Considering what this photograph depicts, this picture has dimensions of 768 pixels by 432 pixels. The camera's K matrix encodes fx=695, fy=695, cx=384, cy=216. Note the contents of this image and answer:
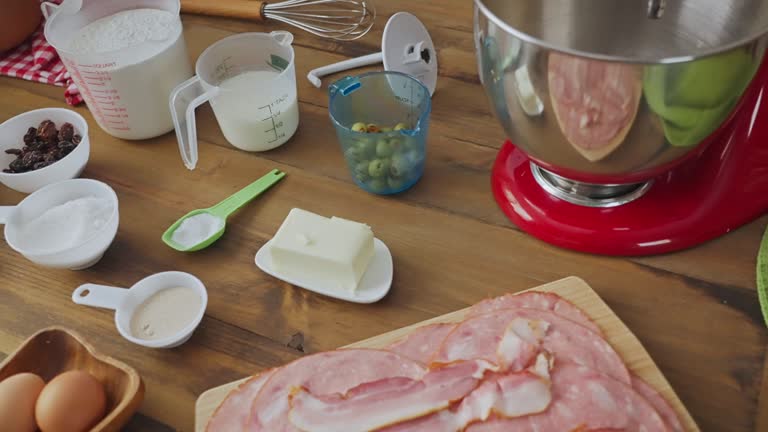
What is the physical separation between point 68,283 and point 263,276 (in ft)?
0.91

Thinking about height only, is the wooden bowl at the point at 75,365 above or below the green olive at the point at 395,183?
below

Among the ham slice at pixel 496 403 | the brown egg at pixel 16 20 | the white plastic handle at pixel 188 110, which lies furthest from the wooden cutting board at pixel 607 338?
the brown egg at pixel 16 20

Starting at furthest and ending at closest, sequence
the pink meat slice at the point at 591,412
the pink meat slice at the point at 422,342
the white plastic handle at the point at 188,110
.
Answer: the white plastic handle at the point at 188,110, the pink meat slice at the point at 422,342, the pink meat slice at the point at 591,412

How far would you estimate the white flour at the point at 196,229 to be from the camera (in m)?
0.99

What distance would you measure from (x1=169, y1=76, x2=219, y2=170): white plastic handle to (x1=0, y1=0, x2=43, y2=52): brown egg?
0.50m

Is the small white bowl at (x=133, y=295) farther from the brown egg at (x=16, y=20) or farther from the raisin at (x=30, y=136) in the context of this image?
the brown egg at (x=16, y=20)

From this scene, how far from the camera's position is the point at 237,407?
767mm

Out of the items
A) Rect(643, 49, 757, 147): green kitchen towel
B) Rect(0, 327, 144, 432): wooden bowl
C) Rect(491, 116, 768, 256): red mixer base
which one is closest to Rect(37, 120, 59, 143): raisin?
Rect(0, 327, 144, 432): wooden bowl

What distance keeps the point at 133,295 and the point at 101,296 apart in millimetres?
41

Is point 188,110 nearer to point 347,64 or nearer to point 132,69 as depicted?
point 132,69

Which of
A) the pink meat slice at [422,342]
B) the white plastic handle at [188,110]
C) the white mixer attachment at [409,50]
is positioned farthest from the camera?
the white mixer attachment at [409,50]

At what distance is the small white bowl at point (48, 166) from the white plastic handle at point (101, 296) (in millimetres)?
246

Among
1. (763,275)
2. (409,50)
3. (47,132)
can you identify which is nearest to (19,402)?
(47,132)

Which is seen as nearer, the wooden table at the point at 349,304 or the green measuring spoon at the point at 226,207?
the wooden table at the point at 349,304
